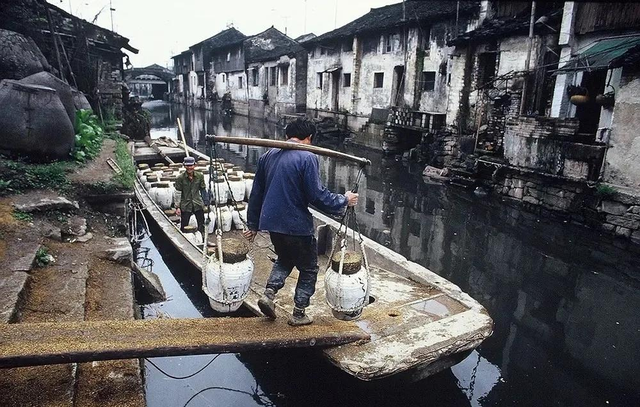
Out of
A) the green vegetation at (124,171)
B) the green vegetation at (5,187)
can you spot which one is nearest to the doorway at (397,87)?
the green vegetation at (124,171)

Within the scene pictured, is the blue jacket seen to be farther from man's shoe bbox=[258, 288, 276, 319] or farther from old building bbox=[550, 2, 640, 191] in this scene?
old building bbox=[550, 2, 640, 191]

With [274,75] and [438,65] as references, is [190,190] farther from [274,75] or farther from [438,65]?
[274,75]

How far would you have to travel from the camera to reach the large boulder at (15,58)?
32.5 ft

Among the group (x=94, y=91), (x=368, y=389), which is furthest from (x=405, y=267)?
(x=94, y=91)

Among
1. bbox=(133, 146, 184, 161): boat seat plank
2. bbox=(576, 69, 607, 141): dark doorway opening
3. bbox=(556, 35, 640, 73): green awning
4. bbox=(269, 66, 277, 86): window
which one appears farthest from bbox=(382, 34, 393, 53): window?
bbox=(269, 66, 277, 86): window

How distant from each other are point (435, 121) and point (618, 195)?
8.88 m

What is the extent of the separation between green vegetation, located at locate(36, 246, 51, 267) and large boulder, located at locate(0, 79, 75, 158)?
289 cm

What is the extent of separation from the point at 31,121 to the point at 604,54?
39.0ft

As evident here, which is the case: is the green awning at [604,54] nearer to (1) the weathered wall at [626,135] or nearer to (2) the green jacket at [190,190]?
(1) the weathered wall at [626,135]

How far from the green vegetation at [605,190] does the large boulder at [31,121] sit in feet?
35.6

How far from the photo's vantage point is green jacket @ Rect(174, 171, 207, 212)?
707 centimetres

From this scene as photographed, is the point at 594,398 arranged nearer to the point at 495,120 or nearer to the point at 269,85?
the point at 495,120

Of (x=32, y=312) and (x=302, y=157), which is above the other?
(x=302, y=157)

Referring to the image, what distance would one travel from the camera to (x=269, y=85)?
34594 mm
